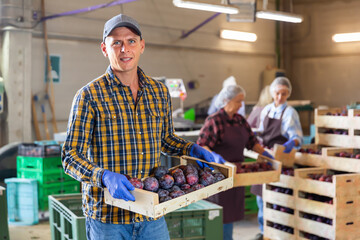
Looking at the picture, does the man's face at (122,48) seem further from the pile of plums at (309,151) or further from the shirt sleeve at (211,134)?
the pile of plums at (309,151)

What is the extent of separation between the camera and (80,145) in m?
1.85

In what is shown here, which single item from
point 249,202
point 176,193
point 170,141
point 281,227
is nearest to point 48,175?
point 249,202

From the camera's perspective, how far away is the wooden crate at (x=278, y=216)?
4.08m

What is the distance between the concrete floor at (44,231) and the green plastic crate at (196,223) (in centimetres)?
164

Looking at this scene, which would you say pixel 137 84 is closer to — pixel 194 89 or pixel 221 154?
pixel 221 154

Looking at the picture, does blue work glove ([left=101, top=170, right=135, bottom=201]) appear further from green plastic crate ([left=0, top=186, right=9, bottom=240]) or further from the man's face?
green plastic crate ([left=0, top=186, right=9, bottom=240])

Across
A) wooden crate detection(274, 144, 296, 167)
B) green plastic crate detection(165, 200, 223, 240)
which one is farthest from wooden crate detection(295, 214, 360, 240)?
green plastic crate detection(165, 200, 223, 240)

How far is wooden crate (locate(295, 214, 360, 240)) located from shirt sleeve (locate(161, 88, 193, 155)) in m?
2.01

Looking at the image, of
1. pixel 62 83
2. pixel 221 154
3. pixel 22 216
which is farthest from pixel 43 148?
pixel 62 83

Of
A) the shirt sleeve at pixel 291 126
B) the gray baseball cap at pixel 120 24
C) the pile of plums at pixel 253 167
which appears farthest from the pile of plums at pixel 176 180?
the shirt sleeve at pixel 291 126

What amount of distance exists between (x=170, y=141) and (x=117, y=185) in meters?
0.54

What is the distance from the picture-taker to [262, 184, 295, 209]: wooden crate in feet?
13.4

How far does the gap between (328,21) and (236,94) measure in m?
9.56

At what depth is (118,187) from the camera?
1.73 meters
